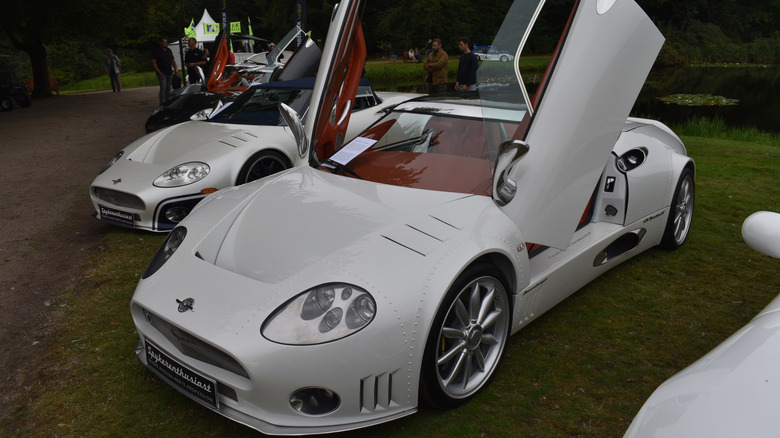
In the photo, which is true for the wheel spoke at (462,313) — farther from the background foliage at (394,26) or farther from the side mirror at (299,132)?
the side mirror at (299,132)

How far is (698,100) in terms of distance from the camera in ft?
63.1

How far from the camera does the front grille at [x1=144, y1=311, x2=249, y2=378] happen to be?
219cm

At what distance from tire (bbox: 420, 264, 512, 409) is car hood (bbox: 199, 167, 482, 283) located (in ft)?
0.86

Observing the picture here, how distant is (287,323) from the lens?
7.07 ft

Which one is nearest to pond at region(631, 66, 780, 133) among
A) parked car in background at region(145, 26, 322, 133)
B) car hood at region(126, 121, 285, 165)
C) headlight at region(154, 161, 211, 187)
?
parked car in background at region(145, 26, 322, 133)

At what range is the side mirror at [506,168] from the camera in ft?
8.84

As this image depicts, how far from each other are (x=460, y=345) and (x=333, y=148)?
174cm

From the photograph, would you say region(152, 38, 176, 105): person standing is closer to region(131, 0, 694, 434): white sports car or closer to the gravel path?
the gravel path

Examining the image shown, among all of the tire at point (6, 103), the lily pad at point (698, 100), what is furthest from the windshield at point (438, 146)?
the lily pad at point (698, 100)

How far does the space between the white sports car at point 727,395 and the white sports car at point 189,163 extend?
11.5ft

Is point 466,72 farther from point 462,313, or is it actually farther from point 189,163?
point 462,313

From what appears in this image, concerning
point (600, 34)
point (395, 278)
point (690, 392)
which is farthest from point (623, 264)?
point (690, 392)

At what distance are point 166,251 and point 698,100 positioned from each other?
20.7 m

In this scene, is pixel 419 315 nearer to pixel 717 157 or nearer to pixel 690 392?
pixel 690 392
